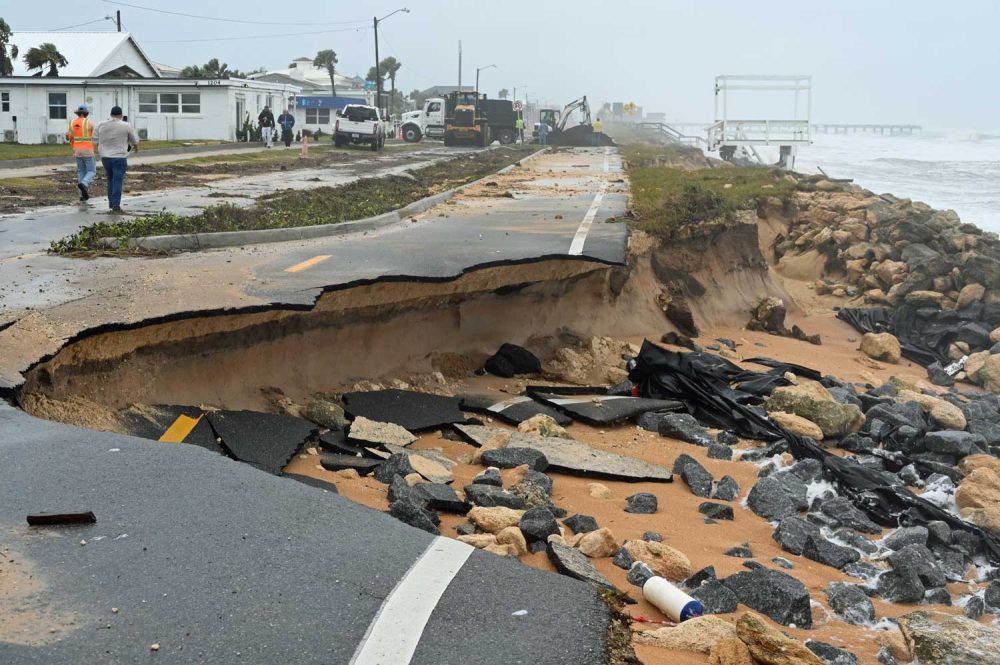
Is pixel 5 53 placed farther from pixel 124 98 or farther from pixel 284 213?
pixel 284 213

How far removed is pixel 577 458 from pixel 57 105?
4461 cm

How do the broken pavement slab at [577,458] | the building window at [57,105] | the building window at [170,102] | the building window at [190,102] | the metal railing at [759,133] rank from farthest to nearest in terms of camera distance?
the building window at [190,102]
the building window at [170,102]
the building window at [57,105]
the metal railing at [759,133]
the broken pavement slab at [577,458]

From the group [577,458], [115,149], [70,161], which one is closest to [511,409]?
[577,458]

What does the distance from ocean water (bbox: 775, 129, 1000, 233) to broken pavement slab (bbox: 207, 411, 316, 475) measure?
37.6 meters

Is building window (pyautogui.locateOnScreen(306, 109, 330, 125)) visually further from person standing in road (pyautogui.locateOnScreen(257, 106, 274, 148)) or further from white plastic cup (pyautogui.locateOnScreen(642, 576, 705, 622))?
white plastic cup (pyautogui.locateOnScreen(642, 576, 705, 622))

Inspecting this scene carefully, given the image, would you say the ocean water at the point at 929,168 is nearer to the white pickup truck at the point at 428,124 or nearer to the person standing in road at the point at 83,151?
the white pickup truck at the point at 428,124

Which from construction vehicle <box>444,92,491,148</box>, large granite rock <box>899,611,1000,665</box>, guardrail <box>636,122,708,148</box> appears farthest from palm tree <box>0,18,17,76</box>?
large granite rock <box>899,611,1000,665</box>

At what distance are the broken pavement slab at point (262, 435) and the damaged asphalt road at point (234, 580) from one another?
164 centimetres

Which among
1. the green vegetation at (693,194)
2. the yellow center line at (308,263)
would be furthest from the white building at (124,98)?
the yellow center line at (308,263)

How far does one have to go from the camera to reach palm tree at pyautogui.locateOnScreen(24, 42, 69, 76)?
50.6m

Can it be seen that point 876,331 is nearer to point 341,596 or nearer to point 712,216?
point 712,216

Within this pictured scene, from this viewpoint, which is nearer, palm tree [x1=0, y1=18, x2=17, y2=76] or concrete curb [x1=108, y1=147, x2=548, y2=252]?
concrete curb [x1=108, y1=147, x2=548, y2=252]

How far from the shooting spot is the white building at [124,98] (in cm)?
4653

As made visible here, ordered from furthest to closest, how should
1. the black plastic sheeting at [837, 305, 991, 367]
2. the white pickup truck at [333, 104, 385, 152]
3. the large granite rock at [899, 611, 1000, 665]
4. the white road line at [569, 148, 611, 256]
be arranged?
the white pickup truck at [333, 104, 385, 152]
the black plastic sheeting at [837, 305, 991, 367]
the white road line at [569, 148, 611, 256]
the large granite rock at [899, 611, 1000, 665]
